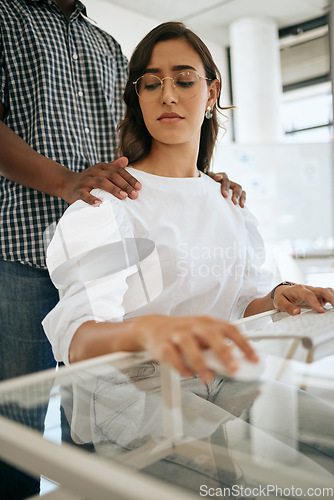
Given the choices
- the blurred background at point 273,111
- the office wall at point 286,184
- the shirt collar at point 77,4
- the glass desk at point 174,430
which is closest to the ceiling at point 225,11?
the blurred background at point 273,111

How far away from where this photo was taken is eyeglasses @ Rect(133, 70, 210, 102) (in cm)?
114

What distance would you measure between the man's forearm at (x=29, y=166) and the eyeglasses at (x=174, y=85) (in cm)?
26

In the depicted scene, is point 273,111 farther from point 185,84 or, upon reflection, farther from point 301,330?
point 301,330

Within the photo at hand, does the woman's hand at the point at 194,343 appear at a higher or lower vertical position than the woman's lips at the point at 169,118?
lower

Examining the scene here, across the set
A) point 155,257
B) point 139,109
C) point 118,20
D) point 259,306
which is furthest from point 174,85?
point 118,20

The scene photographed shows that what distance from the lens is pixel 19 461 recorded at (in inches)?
16.1

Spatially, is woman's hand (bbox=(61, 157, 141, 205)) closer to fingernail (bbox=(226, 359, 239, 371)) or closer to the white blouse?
the white blouse

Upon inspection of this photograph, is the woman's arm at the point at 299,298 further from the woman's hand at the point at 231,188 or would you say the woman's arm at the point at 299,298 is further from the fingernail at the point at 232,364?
the fingernail at the point at 232,364

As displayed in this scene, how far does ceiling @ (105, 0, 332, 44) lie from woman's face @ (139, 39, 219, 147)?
252 cm

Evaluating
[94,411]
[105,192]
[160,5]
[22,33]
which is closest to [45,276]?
[105,192]

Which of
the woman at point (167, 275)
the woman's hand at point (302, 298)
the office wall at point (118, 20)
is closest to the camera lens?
the woman at point (167, 275)

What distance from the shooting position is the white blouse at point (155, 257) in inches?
33.2

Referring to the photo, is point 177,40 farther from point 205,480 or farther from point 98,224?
point 205,480

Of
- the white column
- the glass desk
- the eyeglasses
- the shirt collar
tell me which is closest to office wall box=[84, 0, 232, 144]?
the white column
